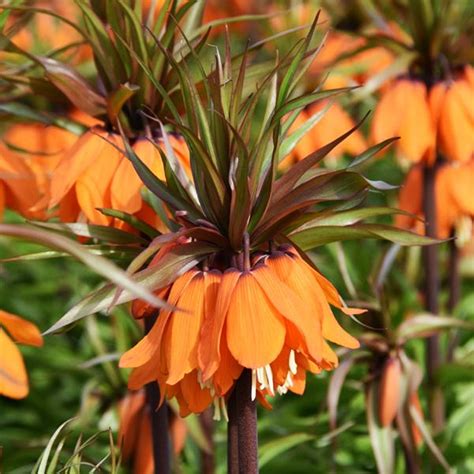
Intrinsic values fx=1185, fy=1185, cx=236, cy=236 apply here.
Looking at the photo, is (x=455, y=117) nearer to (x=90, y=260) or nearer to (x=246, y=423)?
(x=246, y=423)

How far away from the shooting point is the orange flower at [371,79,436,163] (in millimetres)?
2234

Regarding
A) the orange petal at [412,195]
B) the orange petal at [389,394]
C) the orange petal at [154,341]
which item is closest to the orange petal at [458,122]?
the orange petal at [412,195]

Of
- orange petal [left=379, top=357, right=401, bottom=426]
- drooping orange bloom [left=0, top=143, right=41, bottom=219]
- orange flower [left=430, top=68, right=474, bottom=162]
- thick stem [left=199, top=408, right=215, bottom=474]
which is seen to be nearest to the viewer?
drooping orange bloom [left=0, top=143, right=41, bottom=219]

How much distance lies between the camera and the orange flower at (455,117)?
7.20 feet

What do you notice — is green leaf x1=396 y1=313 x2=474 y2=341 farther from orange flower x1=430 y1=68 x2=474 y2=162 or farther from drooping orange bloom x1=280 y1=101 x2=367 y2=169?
drooping orange bloom x1=280 y1=101 x2=367 y2=169

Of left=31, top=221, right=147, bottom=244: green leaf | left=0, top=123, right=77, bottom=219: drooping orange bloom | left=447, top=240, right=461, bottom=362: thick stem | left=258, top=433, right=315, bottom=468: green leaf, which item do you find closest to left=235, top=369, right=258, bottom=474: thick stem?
left=31, top=221, right=147, bottom=244: green leaf

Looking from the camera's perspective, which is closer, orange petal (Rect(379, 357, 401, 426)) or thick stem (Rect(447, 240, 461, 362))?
orange petal (Rect(379, 357, 401, 426))

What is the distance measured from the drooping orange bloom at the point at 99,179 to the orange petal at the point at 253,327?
331 millimetres

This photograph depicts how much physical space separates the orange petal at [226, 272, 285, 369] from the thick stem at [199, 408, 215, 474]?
2.57ft

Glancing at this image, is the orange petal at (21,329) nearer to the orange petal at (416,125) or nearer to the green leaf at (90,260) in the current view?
the green leaf at (90,260)

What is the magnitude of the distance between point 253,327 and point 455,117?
1.08 meters

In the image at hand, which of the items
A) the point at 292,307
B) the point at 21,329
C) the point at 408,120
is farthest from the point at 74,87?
the point at 408,120

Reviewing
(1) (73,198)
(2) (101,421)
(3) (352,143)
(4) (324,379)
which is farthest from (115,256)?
(3) (352,143)

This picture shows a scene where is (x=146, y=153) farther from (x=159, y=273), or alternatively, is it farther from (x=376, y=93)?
(x=376, y=93)
